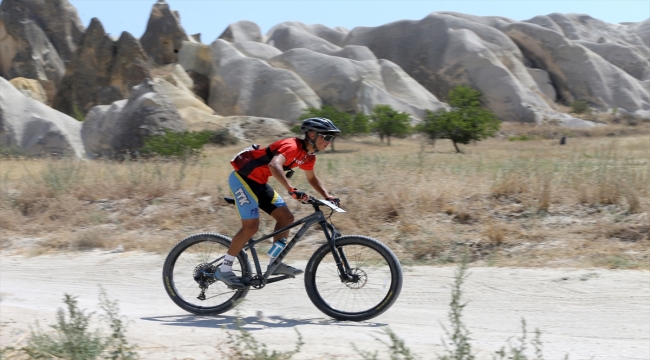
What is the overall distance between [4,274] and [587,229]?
755cm

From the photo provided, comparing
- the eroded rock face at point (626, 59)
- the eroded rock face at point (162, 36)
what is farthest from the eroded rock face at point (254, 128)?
the eroded rock face at point (626, 59)

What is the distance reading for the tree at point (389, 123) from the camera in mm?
33938

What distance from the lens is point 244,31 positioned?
60844mm

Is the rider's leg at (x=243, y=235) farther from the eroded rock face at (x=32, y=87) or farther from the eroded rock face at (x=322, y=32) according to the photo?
the eroded rock face at (x=322, y=32)

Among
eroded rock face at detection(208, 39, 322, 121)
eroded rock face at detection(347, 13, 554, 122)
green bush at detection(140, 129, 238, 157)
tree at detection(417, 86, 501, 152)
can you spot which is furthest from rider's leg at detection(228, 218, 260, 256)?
eroded rock face at detection(347, 13, 554, 122)

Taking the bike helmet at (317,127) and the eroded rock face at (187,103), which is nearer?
the bike helmet at (317,127)

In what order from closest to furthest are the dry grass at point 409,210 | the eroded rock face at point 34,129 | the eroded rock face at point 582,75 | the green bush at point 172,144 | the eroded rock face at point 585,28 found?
the dry grass at point 409,210 → the green bush at point 172,144 → the eroded rock face at point 34,129 → the eroded rock face at point 582,75 → the eroded rock face at point 585,28

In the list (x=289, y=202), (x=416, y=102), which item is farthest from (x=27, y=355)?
(x=416, y=102)

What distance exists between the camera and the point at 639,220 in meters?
9.09

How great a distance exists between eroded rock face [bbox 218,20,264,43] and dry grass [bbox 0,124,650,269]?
4644 centimetres

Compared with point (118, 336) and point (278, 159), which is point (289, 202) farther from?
point (118, 336)

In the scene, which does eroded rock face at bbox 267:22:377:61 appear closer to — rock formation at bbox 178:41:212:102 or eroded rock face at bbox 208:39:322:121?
eroded rock face at bbox 208:39:322:121

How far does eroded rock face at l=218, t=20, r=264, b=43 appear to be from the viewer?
2300 inches

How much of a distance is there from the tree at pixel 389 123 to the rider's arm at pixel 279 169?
92.0 feet
